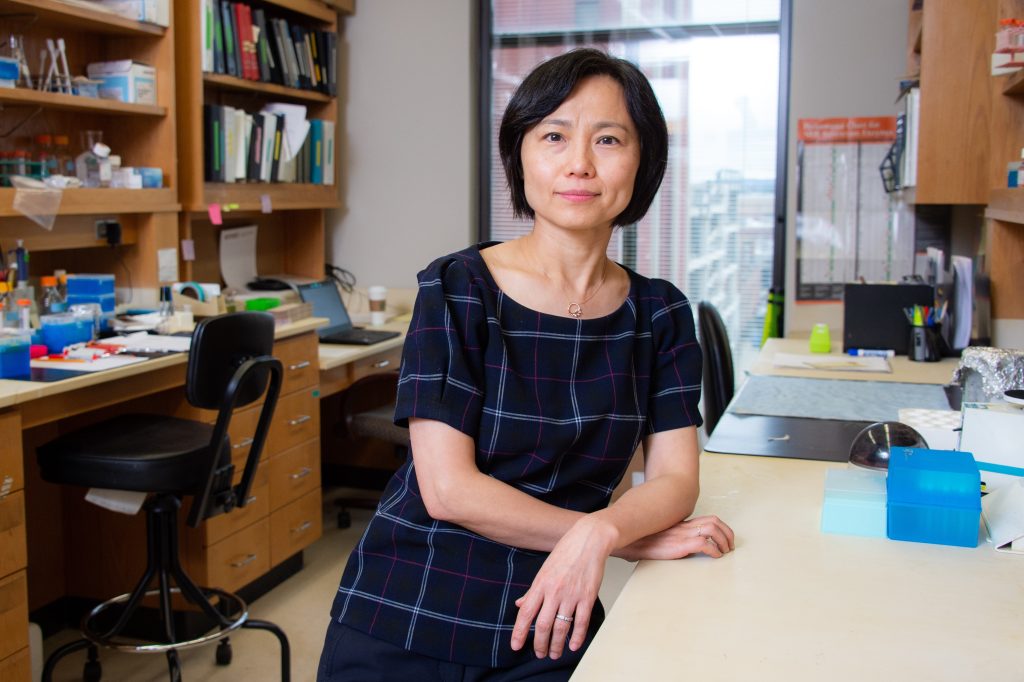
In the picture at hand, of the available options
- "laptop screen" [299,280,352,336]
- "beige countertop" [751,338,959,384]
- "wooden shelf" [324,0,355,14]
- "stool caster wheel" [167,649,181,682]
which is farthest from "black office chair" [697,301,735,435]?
"wooden shelf" [324,0,355,14]

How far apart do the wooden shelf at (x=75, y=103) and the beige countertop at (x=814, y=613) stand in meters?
2.30

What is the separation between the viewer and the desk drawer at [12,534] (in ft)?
7.02

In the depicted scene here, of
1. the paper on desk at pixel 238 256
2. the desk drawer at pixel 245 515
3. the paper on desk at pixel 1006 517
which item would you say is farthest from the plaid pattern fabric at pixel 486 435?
the paper on desk at pixel 238 256

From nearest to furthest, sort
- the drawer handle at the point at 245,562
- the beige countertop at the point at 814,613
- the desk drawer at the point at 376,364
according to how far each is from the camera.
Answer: the beige countertop at the point at 814,613, the drawer handle at the point at 245,562, the desk drawer at the point at 376,364

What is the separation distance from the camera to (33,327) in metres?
2.75

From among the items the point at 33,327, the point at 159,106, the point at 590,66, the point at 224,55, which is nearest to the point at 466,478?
the point at 590,66

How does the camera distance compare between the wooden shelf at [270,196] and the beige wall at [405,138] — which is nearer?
the wooden shelf at [270,196]

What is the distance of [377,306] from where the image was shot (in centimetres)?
438

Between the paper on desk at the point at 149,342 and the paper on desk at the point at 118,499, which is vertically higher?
the paper on desk at the point at 149,342

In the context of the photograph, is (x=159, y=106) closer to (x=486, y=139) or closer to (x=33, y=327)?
(x=33, y=327)

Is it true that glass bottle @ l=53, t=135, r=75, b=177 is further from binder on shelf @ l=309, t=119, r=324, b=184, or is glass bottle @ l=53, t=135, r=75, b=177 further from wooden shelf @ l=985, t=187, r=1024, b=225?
wooden shelf @ l=985, t=187, r=1024, b=225

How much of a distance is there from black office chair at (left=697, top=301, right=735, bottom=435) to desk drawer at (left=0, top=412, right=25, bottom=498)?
1907 millimetres

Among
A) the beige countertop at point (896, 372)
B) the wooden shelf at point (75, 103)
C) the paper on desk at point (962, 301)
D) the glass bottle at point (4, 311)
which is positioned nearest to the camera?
the glass bottle at point (4, 311)

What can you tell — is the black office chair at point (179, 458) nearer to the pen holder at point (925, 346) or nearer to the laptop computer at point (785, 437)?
the laptop computer at point (785, 437)
